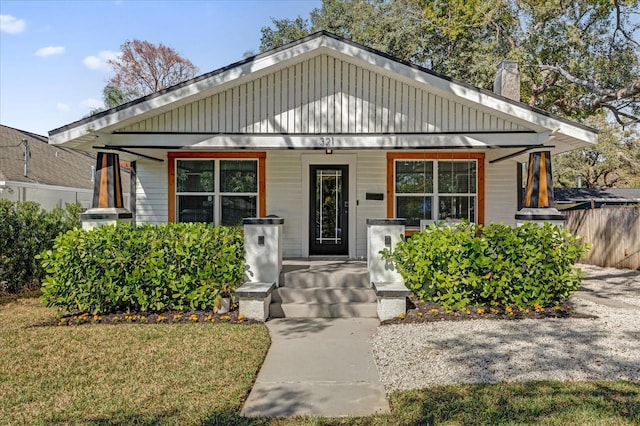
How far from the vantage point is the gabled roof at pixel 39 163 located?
15854 mm

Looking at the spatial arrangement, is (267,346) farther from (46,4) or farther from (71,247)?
(46,4)

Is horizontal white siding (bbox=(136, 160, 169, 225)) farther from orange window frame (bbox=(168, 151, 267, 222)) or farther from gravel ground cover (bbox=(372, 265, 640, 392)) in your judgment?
gravel ground cover (bbox=(372, 265, 640, 392))

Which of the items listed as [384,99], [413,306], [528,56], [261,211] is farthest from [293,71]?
[528,56]

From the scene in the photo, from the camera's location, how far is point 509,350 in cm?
478

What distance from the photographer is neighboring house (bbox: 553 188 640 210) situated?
1983cm

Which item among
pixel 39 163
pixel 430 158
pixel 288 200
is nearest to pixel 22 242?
pixel 288 200

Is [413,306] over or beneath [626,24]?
beneath

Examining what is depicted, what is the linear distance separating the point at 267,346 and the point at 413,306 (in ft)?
8.37

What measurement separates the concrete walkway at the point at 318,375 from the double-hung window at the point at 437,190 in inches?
169

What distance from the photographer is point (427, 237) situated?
21.6ft

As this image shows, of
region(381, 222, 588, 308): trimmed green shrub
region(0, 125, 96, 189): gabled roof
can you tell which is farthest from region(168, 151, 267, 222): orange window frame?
region(0, 125, 96, 189): gabled roof

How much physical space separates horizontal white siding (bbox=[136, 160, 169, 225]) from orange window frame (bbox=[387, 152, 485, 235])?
5.00m

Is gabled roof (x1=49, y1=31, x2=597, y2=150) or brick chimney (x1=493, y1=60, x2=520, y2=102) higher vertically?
brick chimney (x1=493, y1=60, x2=520, y2=102)

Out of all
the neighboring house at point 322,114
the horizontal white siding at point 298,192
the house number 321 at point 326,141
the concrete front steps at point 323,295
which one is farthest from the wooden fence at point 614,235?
the house number 321 at point 326,141
